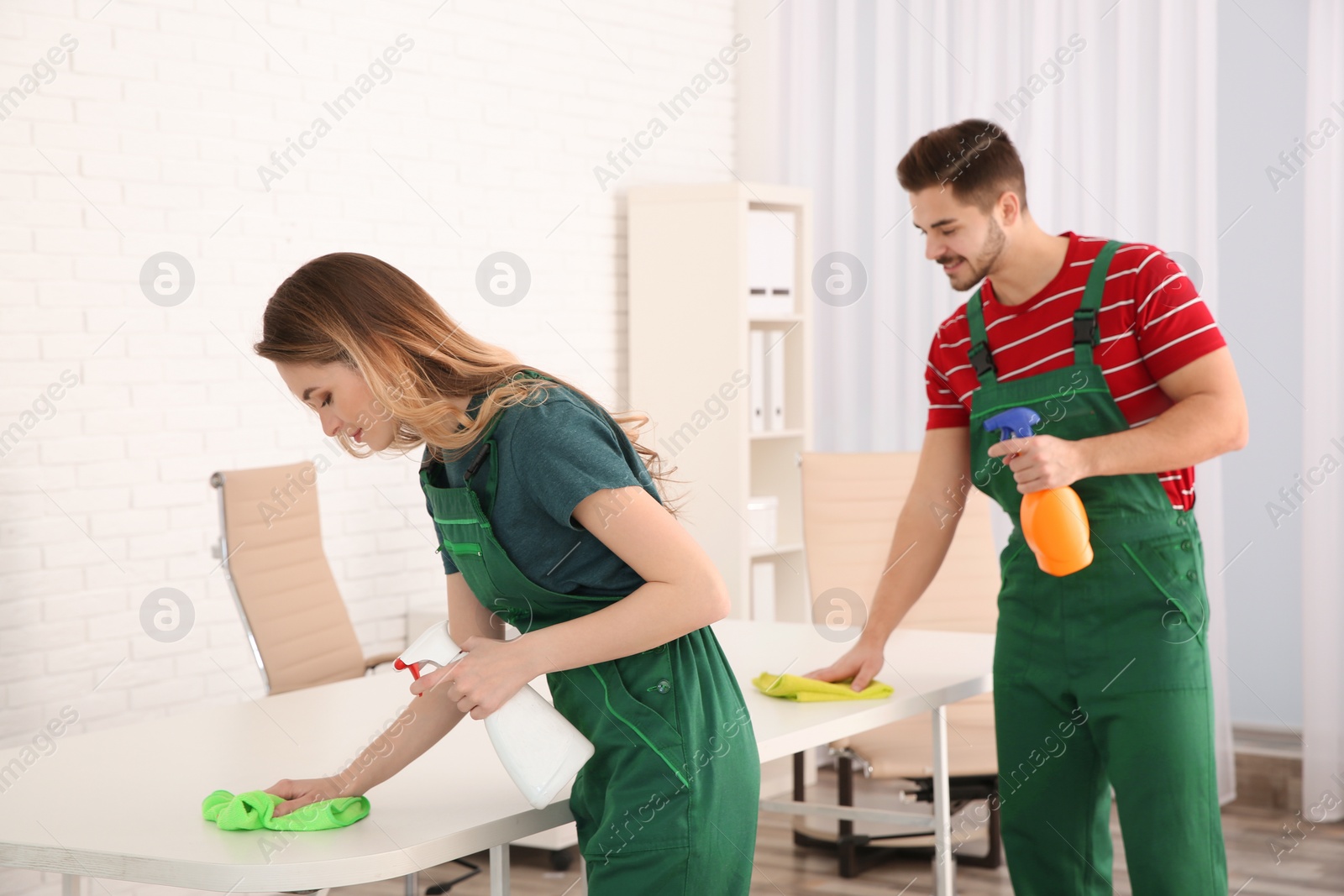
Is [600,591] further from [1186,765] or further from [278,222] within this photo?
[278,222]

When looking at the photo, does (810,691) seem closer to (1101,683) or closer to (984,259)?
(1101,683)

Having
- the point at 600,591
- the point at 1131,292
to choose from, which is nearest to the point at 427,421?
the point at 600,591

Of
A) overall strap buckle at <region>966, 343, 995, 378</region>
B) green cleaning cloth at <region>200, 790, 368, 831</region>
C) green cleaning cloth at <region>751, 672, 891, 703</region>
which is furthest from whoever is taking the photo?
green cleaning cloth at <region>751, 672, 891, 703</region>

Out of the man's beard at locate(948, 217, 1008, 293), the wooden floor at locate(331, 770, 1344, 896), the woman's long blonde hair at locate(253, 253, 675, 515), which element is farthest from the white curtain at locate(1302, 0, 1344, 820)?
the woman's long blonde hair at locate(253, 253, 675, 515)

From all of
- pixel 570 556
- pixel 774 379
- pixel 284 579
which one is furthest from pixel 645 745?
pixel 774 379

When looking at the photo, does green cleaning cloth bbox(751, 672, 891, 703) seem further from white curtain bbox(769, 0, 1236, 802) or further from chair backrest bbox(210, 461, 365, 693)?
white curtain bbox(769, 0, 1236, 802)

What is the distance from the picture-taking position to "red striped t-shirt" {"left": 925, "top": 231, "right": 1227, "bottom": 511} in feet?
6.35

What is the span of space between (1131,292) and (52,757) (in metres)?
1.67

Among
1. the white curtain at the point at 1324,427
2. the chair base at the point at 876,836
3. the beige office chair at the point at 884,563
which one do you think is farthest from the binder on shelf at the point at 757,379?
the white curtain at the point at 1324,427

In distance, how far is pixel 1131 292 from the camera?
1975 mm

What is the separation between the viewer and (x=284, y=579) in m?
3.28

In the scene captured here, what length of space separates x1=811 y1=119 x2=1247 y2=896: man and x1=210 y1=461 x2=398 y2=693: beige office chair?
1716 mm

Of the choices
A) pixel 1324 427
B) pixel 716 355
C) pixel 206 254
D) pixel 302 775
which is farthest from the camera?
pixel 716 355

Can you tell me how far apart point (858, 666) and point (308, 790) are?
1014mm
